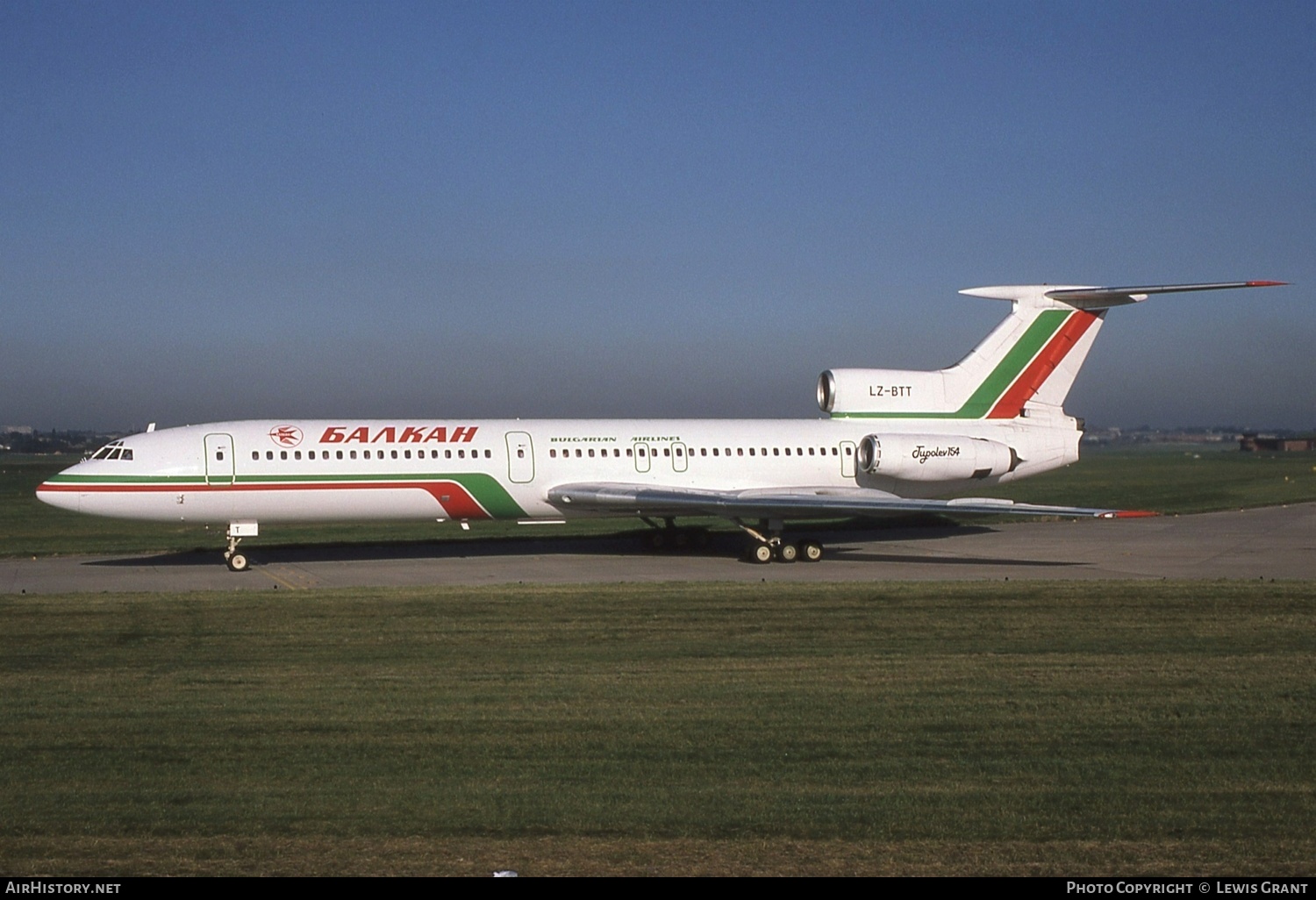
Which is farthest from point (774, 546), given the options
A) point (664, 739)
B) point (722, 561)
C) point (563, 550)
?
point (664, 739)

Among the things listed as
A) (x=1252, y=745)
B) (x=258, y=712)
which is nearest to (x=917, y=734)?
(x=1252, y=745)

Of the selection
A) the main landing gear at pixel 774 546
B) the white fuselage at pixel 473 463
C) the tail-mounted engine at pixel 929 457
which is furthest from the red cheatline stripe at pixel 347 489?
→ the tail-mounted engine at pixel 929 457

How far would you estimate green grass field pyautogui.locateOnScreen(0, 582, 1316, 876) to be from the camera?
7590 mm

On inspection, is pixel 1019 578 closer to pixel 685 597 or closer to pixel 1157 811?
pixel 685 597

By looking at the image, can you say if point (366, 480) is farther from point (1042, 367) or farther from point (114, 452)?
point (1042, 367)

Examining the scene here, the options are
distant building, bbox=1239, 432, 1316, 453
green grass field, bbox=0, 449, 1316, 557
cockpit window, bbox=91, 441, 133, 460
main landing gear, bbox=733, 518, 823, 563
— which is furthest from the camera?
distant building, bbox=1239, 432, 1316, 453

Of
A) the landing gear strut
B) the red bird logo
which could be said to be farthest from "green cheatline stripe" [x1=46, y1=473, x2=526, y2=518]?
the landing gear strut

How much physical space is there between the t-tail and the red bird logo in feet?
40.0

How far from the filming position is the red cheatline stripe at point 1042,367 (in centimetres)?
2805

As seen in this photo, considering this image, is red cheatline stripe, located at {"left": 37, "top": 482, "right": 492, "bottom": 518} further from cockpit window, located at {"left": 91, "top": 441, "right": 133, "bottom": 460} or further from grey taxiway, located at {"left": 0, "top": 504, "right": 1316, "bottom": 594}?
grey taxiway, located at {"left": 0, "top": 504, "right": 1316, "bottom": 594}

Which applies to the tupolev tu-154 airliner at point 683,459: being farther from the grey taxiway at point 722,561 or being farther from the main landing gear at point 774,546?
the grey taxiway at point 722,561

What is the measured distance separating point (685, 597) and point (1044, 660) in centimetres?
632

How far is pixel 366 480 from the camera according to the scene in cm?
2427
